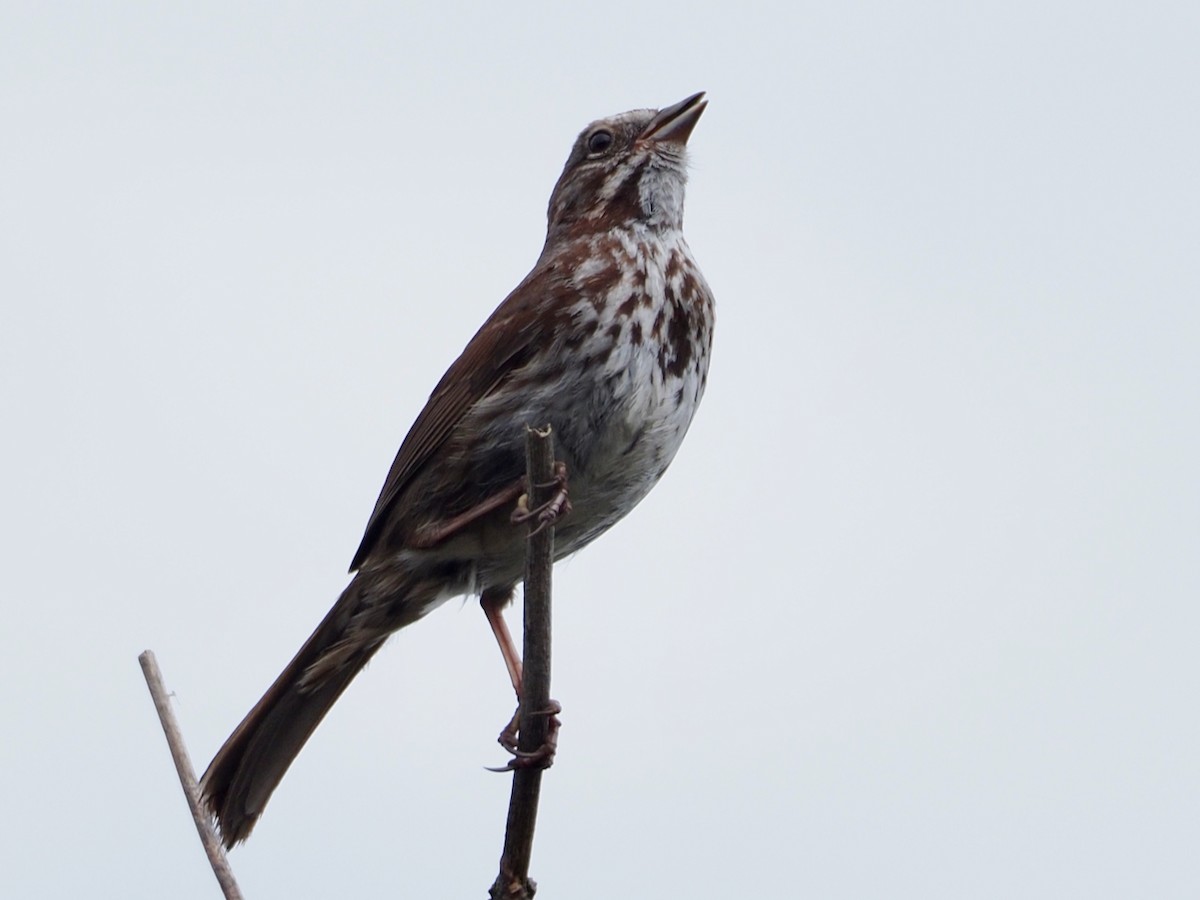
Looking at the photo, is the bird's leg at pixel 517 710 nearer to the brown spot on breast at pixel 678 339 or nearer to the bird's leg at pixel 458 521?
the bird's leg at pixel 458 521

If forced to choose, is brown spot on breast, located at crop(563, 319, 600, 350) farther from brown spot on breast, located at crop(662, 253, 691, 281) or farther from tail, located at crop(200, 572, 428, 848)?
tail, located at crop(200, 572, 428, 848)

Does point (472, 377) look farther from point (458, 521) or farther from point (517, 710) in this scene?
point (517, 710)

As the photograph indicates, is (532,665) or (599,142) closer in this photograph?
(532,665)

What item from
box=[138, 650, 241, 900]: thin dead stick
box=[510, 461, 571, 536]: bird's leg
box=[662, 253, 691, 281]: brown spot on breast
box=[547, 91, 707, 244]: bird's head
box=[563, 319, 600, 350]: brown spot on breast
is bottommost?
box=[138, 650, 241, 900]: thin dead stick

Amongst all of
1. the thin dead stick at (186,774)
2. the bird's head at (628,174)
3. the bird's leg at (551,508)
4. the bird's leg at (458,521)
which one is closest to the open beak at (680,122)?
the bird's head at (628,174)

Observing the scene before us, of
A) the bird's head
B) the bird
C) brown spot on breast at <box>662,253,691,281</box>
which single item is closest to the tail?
the bird

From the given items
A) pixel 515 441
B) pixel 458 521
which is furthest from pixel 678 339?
pixel 458 521
